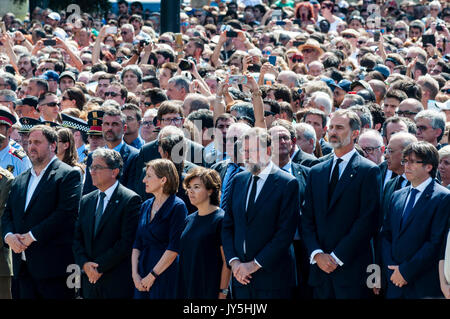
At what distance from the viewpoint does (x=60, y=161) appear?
7.00m

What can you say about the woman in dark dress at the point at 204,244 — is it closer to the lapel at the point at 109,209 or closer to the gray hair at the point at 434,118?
the lapel at the point at 109,209

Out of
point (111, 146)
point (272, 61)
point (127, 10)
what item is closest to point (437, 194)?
point (111, 146)

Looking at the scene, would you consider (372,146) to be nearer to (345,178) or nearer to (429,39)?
(345,178)

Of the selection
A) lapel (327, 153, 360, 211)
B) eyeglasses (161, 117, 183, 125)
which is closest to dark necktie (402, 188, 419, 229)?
lapel (327, 153, 360, 211)

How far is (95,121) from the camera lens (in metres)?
8.21

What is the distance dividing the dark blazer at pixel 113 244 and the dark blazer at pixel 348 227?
1.42m

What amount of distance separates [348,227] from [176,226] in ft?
4.31

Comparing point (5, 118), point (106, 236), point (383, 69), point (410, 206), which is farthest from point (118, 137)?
point (383, 69)

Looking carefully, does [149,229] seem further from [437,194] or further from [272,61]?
[272,61]

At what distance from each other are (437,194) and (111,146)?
3.32 m

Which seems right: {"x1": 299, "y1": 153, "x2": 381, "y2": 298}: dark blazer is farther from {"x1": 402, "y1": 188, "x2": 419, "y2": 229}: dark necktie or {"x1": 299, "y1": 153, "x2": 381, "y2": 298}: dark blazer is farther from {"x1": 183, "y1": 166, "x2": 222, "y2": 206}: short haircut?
{"x1": 183, "y1": 166, "x2": 222, "y2": 206}: short haircut

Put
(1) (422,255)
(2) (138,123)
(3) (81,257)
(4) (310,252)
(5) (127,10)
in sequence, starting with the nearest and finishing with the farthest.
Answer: (1) (422,255), (4) (310,252), (3) (81,257), (2) (138,123), (5) (127,10)

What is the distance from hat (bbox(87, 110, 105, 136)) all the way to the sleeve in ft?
6.67

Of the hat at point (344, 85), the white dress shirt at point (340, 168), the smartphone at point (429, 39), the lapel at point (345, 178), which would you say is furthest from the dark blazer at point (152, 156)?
the smartphone at point (429, 39)
